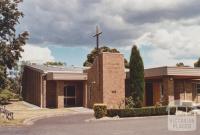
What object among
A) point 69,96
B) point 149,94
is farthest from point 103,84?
point 149,94

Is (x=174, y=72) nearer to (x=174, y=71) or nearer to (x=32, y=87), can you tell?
(x=174, y=71)

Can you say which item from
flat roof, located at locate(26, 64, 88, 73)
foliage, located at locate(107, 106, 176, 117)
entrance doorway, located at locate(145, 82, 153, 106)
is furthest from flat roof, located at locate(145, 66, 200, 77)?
flat roof, located at locate(26, 64, 88, 73)

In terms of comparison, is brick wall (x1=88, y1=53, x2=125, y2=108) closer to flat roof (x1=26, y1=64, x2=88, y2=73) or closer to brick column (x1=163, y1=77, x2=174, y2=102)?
brick column (x1=163, y1=77, x2=174, y2=102)

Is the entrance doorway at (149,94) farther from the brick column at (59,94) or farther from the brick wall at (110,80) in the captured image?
the brick column at (59,94)

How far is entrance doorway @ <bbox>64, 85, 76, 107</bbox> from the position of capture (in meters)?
43.1

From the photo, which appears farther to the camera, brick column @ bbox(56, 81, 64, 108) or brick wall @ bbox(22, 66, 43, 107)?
brick wall @ bbox(22, 66, 43, 107)

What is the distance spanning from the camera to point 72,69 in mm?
49031

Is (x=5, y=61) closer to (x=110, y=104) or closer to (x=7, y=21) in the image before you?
(x=7, y=21)

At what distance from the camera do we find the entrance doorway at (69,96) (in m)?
43.1

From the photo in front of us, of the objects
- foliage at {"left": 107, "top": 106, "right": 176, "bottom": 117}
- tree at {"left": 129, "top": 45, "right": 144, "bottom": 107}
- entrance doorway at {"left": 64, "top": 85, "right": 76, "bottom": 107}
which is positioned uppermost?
tree at {"left": 129, "top": 45, "right": 144, "bottom": 107}

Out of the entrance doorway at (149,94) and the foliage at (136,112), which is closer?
the foliage at (136,112)

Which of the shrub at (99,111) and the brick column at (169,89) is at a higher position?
the brick column at (169,89)

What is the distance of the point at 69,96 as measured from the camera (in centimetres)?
4328

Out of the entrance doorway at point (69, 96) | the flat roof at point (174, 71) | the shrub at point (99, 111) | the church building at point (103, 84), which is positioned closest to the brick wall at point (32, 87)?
the church building at point (103, 84)
